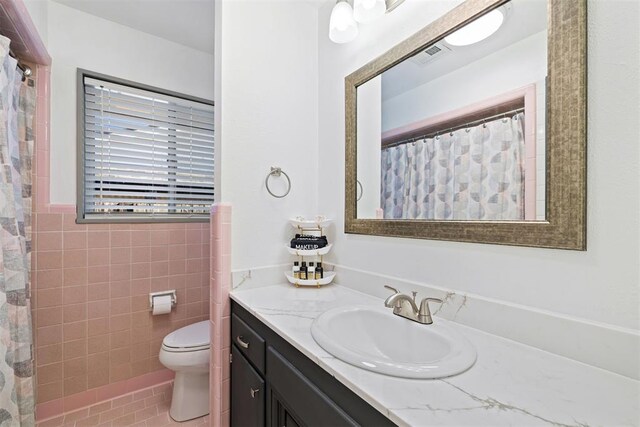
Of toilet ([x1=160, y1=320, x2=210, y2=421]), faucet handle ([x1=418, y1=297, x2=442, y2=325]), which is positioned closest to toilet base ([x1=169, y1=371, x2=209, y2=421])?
toilet ([x1=160, y1=320, x2=210, y2=421])

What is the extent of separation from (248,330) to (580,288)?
1.07m

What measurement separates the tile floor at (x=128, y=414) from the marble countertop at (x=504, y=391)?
1453mm

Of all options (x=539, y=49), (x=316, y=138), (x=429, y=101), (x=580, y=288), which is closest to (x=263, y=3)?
(x=316, y=138)

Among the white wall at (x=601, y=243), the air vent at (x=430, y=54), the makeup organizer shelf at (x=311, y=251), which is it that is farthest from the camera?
the makeup organizer shelf at (x=311, y=251)

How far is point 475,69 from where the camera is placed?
0.93 meters

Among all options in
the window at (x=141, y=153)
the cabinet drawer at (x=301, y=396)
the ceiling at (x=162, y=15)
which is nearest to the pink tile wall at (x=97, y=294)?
the window at (x=141, y=153)

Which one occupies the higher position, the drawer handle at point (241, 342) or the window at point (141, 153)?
the window at point (141, 153)

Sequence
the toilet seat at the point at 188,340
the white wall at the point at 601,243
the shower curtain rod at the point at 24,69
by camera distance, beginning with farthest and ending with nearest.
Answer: the toilet seat at the point at 188,340 → the shower curtain rod at the point at 24,69 → the white wall at the point at 601,243

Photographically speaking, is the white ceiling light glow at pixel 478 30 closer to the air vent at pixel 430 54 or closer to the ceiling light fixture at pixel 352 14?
the air vent at pixel 430 54

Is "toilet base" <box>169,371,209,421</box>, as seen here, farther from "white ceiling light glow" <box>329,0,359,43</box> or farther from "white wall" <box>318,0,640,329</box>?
"white ceiling light glow" <box>329,0,359,43</box>

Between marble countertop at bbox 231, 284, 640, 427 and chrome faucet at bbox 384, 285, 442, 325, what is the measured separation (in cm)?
14

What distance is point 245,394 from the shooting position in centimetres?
113

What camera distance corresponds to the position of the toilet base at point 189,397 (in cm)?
162

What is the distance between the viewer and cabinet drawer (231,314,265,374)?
3.35 ft
